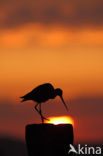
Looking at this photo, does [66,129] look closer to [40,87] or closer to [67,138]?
[67,138]

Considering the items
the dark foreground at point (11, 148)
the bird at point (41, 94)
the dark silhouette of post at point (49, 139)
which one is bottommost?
the dark foreground at point (11, 148)

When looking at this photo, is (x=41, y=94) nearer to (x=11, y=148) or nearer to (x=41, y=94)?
(x=41, y=94)

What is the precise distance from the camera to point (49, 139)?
22.6 meters

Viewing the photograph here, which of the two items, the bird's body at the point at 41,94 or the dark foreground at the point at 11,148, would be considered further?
the dark foreground at the point at 11,148

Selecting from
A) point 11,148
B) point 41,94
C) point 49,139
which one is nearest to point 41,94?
point 41,94

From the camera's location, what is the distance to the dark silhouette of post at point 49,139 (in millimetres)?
22578

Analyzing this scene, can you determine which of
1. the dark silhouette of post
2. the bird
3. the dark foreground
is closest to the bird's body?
the bird

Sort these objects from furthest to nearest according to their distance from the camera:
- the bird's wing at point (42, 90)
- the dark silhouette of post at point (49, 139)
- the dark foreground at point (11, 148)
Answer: the dark foreground at point (11, 148) < the bird's wing at point (42, 90) < the dark silhouette of post at point (49, 139)

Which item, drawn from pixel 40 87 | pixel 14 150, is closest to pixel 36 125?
pixel 40 87

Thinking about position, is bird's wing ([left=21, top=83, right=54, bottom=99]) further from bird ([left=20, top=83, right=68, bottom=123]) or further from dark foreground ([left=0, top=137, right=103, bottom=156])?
dark foreground ([left=0, top=137, right=103, bottom=156])

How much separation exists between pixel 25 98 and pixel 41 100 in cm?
80

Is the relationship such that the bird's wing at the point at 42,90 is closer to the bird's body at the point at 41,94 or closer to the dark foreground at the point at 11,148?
the bird's body at the point at 41,94

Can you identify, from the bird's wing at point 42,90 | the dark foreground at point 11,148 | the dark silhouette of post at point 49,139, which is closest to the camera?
the dark silhouette of post at point 49,139

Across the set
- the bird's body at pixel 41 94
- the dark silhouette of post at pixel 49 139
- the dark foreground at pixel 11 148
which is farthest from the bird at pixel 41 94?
the dark foreground at pixel 11 148
